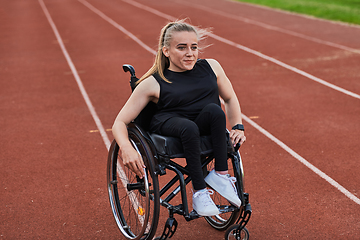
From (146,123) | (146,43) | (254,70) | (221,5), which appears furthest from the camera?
(221,5)

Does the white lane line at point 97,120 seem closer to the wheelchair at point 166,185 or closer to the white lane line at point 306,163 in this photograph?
the wheelchair at point 166,185

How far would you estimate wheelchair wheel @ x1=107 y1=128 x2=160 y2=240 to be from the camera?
268 centimetres

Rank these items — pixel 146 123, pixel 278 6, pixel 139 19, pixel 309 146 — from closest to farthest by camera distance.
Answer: pixel 146 123 → pixel 309 146 → pixel 139 19 → pixel 278 6

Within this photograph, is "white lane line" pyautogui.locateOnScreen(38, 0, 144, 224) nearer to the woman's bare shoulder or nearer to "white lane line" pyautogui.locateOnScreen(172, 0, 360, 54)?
the woman's bare shoulder

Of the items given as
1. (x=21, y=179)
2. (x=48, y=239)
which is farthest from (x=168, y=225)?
(x=21, y=179)

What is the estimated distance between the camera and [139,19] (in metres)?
17.6

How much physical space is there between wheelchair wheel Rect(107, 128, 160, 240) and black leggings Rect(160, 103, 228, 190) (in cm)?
23

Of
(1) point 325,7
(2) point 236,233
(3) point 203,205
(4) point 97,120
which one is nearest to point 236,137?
(3) point 203,205

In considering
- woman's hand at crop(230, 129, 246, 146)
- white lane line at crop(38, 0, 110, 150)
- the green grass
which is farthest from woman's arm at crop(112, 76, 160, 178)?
the green grass

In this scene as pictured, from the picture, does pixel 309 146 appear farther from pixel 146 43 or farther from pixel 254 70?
pixel 146 43

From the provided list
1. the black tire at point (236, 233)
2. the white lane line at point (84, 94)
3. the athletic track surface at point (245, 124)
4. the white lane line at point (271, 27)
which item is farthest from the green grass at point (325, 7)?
the black tire at point (236, 233)

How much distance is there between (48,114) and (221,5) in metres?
16.6

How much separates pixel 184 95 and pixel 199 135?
0.31 m

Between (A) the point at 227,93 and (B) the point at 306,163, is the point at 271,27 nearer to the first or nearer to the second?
(B) the point at 306,163
